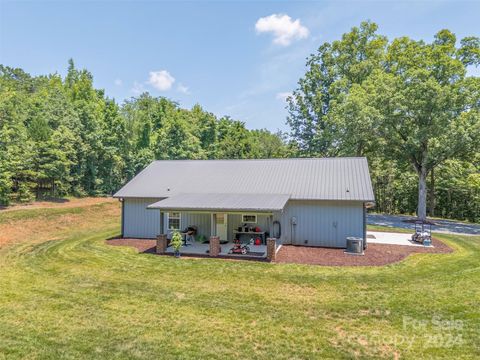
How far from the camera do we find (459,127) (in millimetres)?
20547

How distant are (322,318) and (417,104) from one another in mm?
20871

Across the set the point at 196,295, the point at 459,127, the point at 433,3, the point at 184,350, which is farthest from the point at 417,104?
the point at 184,350

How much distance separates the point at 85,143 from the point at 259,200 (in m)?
27.9

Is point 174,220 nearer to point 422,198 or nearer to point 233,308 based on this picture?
point 233,308

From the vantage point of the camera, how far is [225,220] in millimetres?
15508

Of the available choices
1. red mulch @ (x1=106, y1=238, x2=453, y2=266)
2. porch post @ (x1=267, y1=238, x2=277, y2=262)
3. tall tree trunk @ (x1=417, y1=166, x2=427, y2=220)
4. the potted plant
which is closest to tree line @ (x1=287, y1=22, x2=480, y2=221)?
tall tree trunk @ (x1=417, y1=166, x2=427, y2=220)

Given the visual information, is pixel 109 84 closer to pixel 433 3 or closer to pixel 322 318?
pixel 433 3

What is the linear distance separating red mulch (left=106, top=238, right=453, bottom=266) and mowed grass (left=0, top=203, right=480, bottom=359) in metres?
0.69

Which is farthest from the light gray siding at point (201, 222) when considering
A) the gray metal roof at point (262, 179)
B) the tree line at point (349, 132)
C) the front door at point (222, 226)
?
the tree line at point (349, 132)

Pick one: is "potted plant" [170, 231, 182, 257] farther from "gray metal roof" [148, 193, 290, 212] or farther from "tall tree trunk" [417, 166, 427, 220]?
"tall tree trunk" [417, 166, 427, 220]

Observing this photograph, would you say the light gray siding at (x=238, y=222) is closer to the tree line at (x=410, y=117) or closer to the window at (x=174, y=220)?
the window at (x=174, y=220)

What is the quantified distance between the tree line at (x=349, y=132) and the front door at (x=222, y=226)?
580 inches

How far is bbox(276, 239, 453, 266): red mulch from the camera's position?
39.1ft

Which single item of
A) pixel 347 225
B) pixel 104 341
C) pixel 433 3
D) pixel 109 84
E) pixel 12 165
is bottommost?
pixel 104 341
